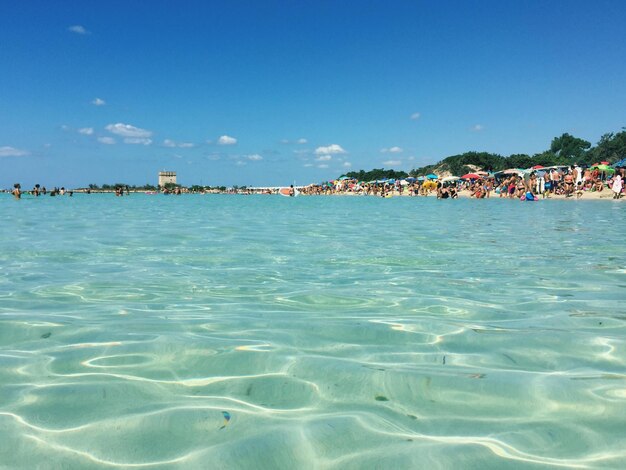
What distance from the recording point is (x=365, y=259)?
18.5 feet

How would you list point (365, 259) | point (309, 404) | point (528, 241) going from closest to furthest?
point (309, 404) → point (365, 259) → point (528, 241)

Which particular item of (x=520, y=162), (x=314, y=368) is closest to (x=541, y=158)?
(x=520, y=162)

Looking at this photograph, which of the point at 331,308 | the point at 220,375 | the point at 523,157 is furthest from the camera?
the point at 523,157

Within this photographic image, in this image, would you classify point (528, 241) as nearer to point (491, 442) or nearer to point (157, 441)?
point (491, 442)

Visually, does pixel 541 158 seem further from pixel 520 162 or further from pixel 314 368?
pixel 314 368

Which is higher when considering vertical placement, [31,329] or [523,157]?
[523,157]

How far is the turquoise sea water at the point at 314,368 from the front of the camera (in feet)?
4.80

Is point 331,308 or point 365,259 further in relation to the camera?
point 365,259

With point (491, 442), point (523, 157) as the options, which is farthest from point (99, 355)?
point (523, 157)

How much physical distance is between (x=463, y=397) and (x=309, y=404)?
0.61 m

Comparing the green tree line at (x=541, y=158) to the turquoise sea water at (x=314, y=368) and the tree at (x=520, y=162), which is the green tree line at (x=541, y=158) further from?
the turquoise sea water at (x=314, y=368)

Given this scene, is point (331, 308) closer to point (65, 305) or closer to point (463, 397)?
point (463, 397)

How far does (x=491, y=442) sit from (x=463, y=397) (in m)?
0.33

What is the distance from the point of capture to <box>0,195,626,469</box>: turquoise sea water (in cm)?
146
